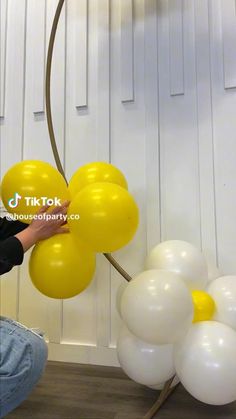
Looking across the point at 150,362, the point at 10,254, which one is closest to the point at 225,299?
the point at 150,362

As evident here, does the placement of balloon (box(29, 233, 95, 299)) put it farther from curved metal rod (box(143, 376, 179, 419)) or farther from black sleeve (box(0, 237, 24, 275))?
curved metal rod (box(143, 376, 179, 419))

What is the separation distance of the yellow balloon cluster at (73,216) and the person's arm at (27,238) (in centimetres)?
3

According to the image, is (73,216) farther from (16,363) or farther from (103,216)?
(16,363)

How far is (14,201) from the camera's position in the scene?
1.46 meters

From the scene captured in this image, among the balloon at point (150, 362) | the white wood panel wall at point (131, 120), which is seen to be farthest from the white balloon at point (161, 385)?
the white wood panel wall at point (131, 120)

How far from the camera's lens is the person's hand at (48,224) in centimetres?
140

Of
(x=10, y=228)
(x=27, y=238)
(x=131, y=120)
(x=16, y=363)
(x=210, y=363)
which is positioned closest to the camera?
(x=16, y=363)

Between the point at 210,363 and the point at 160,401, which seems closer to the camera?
the point at 210,363

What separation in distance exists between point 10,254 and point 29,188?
0.28 meters

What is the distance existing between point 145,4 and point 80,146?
2.82 feet

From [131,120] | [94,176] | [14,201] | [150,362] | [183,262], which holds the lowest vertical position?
[150,362]

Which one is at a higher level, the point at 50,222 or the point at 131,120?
the point at 131,120

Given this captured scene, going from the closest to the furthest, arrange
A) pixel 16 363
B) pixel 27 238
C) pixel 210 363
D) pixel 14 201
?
1. pixel 16 363
2. pixel 210 363
3. pixel 27 238
4. pixel 14 201

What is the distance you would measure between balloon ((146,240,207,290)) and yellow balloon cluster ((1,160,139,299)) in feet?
0.61
